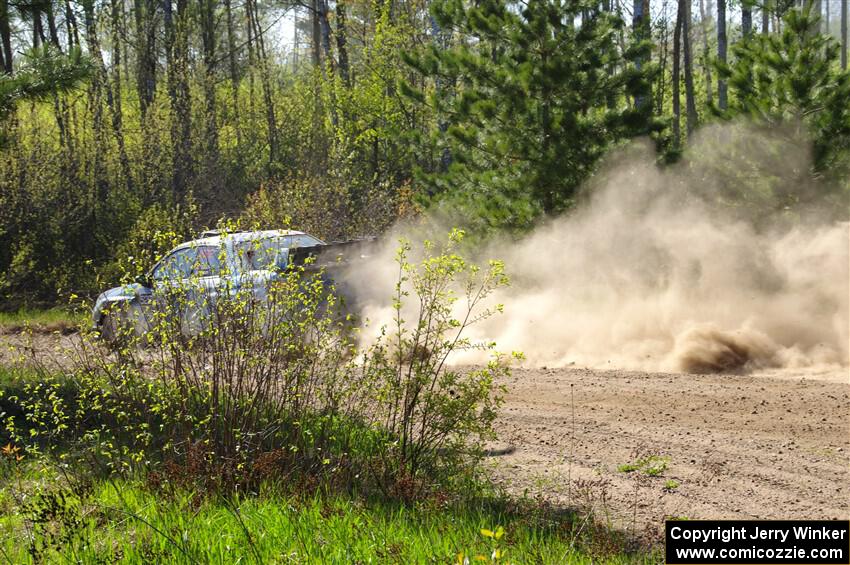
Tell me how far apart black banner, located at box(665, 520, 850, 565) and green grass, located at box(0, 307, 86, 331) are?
49.0ft

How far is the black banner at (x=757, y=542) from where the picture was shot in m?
5.64

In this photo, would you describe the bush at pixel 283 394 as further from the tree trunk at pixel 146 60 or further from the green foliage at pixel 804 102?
the tree trunk at pixel 146 60

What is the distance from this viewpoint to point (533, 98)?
661 inches

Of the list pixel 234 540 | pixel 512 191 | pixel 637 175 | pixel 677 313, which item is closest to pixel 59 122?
pixel 512 191

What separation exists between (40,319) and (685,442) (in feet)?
51.8

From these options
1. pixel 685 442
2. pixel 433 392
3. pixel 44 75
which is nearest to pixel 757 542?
pixel 685 442

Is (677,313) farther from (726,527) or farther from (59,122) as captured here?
(59,122)

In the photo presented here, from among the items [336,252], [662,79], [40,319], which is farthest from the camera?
[662,79]

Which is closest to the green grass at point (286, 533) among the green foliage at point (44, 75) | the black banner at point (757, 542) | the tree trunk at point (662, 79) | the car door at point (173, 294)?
the black banner at point (757, 542)

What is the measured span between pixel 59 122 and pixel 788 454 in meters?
21.4

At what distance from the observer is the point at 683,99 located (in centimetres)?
5162

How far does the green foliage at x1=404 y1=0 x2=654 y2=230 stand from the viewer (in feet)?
53.9

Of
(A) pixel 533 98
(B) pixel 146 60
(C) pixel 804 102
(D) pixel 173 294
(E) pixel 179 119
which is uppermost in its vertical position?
(B) pixel 146 60

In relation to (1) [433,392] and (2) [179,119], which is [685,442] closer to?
(1) [433,392]
